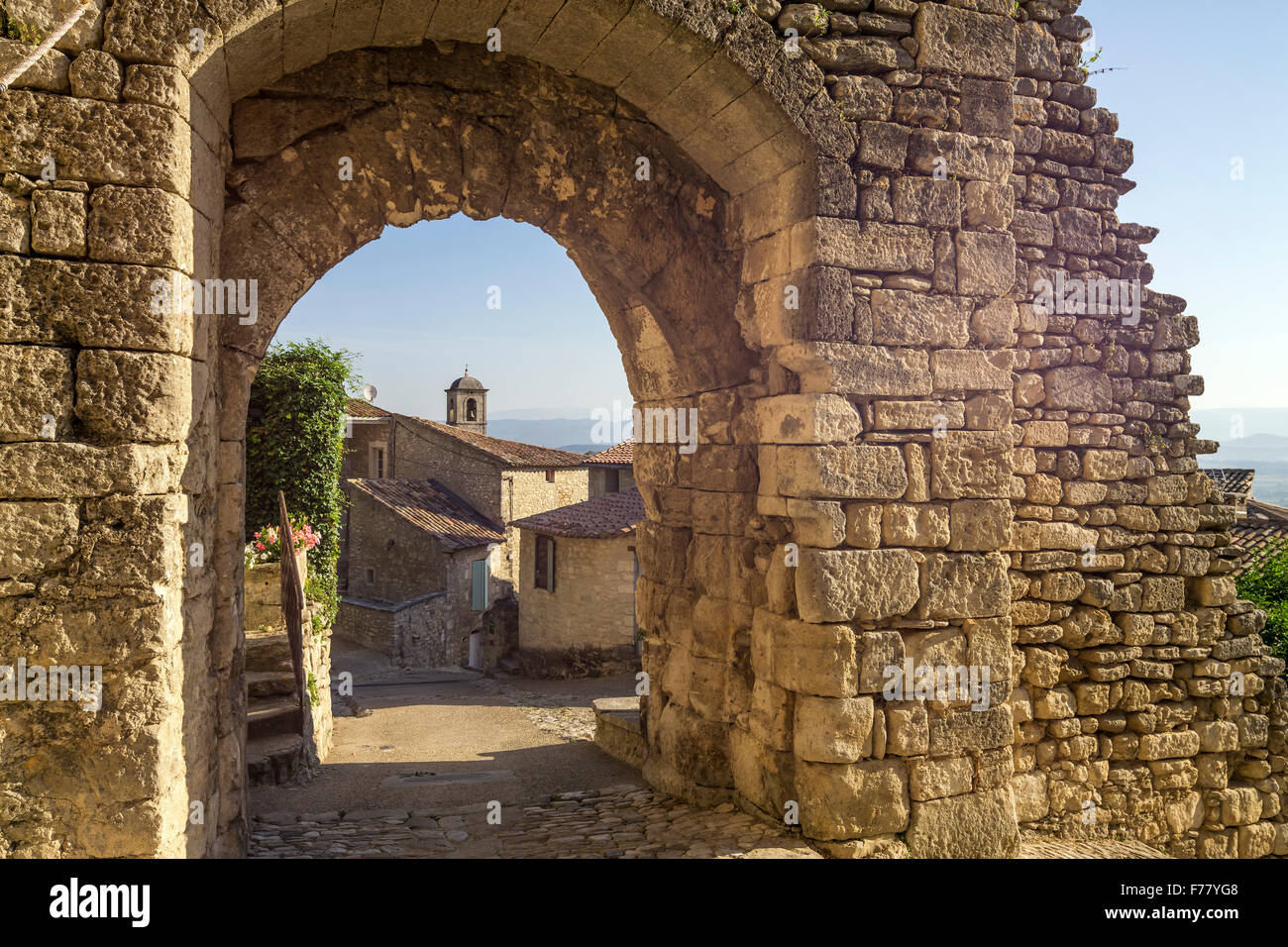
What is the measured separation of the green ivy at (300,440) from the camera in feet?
30.7

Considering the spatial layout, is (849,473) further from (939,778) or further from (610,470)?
(610,470)

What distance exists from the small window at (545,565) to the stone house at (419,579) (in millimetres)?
3009

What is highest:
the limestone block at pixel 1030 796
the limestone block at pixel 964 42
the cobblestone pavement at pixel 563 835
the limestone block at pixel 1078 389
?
the limestone block at pixel 964 42

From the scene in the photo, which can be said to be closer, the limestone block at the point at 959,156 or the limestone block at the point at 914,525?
the limestone block at the point at 914,525

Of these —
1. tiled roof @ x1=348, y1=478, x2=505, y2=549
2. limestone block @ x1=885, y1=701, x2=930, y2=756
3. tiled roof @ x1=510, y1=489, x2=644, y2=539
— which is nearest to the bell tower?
tiled roof @ x1=348, y1=478, x2=505, y2=549

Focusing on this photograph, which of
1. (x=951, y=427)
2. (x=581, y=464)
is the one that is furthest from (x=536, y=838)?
(x=581, y=464)

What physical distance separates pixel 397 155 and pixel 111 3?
5.04ft

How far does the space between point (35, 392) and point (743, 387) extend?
134 inches

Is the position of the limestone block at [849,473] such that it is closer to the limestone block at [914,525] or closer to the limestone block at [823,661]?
A: the limestone block at [914,525]

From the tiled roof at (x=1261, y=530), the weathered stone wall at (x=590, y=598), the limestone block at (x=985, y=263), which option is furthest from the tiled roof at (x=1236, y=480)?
the limestone block at (x=985, y=263)

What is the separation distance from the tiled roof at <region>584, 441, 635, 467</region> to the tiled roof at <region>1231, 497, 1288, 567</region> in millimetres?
15483

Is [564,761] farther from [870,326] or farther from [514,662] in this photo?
[514,662]

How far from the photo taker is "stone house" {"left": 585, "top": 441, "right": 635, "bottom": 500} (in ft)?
86.5

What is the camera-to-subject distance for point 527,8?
13.1 ft
